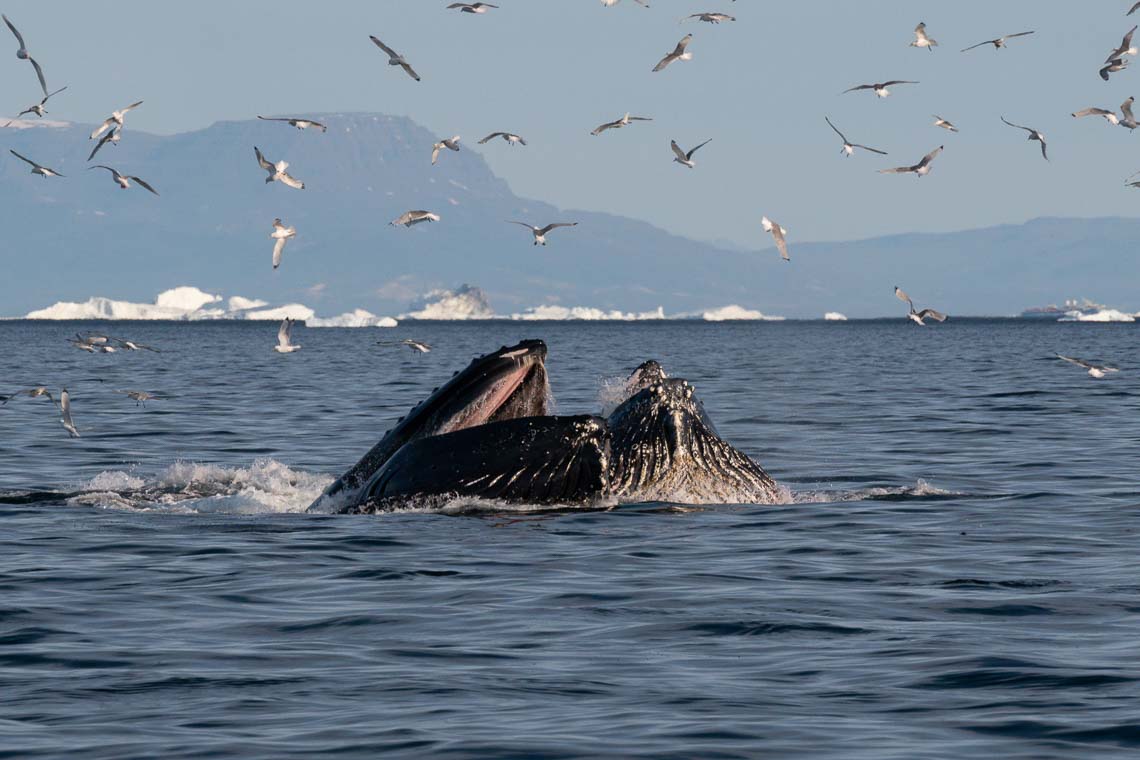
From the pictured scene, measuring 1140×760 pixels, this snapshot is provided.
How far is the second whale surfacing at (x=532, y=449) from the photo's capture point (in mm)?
15039

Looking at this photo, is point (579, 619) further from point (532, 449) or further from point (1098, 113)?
point (1098, 113)

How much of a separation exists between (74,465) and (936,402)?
22.8 m

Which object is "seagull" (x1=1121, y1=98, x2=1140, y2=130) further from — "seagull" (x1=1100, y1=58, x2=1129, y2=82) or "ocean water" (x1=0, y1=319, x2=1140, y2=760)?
"ocean water" (x1=0, y1=319, x2=1140, y2=760)

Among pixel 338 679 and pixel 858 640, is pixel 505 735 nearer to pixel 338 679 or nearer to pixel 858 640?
pixel 338 679

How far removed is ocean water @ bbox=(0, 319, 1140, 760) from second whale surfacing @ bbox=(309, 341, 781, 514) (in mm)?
323

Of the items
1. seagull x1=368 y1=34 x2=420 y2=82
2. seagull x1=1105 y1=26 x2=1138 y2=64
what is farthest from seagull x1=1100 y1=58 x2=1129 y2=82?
seagull x1=368 y1=34 x2=420 y2=82

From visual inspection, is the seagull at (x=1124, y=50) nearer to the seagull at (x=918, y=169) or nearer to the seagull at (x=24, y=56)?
the seagull at (x=918, y=169)

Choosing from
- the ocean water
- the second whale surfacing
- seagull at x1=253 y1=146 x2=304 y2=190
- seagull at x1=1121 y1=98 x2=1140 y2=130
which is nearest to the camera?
the ocean water

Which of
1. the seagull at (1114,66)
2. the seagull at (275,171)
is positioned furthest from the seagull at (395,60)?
the seagull at (1114,66)

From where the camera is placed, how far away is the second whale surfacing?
15.0 metres

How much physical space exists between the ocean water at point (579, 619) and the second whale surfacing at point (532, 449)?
323 millimetres

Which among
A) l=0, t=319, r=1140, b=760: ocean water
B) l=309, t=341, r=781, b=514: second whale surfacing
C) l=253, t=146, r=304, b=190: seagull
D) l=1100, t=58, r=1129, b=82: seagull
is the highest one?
l=1100, t=58, r=1129, b=82: seagull

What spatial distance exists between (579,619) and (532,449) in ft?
10.2

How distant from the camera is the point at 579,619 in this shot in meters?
12.4
